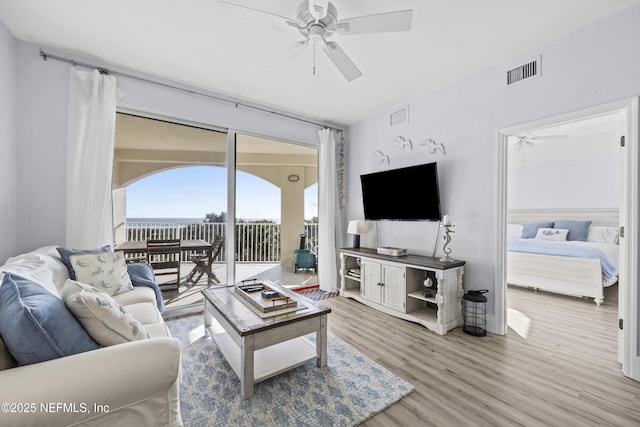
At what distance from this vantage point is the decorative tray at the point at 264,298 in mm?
1890

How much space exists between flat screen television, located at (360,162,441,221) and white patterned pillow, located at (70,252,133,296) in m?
2.95

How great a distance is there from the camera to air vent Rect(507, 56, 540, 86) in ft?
7.83

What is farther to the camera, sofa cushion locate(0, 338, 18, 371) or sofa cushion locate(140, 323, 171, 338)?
sofa cushion locate(140, 323, 171, 338)

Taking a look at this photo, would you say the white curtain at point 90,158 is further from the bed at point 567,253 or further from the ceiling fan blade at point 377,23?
the bed at point 567,253

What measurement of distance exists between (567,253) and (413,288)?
8.71 ft

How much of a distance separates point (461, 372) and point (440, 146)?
2.31 meters

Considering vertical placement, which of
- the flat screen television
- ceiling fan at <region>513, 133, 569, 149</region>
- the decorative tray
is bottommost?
the decorative tray

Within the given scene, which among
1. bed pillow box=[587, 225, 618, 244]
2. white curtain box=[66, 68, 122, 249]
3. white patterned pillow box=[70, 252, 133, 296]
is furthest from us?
bed pillow box=[587, 225, 618, 244]

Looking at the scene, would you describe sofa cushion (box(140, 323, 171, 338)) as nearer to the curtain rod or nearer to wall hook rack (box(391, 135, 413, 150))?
the curtain rod

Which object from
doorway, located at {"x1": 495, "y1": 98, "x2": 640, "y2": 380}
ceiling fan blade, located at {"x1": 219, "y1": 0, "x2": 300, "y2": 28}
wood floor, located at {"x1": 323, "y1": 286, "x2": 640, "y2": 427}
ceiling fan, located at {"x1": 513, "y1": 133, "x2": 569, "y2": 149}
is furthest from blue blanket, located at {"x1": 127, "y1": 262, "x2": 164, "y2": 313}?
ceiling fan, located at {"x1": 513, "y1": 133, "x2": 569, "y2": 149}

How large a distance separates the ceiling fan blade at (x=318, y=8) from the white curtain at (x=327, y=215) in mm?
2381

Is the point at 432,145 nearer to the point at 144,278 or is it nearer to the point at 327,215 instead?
the point at 327,215

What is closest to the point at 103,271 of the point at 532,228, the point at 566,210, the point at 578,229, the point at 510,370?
the point at 510,370

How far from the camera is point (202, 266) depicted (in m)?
3.73
